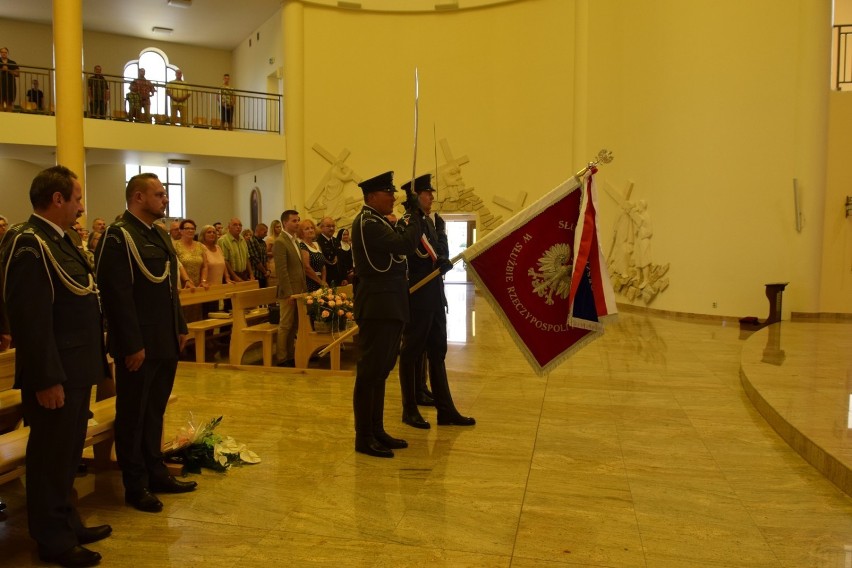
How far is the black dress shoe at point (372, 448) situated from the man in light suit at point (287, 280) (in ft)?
9.72

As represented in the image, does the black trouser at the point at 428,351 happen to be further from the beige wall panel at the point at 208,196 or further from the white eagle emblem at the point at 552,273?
A: the beige wall panel at the point at 208,196

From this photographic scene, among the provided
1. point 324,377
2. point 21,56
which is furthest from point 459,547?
point 21,56

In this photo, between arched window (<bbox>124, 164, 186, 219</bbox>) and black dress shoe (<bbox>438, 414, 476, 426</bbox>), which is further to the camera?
arched window (<bbox>124, 164, 186, 219</bbox>)

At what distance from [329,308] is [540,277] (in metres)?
2.74

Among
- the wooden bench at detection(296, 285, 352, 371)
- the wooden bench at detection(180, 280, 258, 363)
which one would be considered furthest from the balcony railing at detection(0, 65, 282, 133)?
the wooden bench at detection(296, 285, 352, 371)

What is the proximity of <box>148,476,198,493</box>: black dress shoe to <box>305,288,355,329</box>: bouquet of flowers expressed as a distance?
10.1 feet

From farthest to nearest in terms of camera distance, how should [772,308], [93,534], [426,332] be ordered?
[772,308]
[426,332]
[93,534]

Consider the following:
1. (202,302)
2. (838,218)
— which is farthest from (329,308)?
(838,218)

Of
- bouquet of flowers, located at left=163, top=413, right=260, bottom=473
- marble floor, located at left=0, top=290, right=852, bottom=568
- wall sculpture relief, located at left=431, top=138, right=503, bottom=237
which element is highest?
wall sculpture relief, located at left=431, top=138, right=503, bottom=237

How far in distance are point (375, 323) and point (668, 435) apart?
2.11 meters

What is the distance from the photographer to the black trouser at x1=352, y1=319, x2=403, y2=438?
4.31m

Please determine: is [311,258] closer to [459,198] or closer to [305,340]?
[305,340]

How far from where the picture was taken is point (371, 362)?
14.1ft

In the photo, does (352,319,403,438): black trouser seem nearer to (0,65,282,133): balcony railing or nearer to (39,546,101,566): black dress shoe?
(39,546,101,566): black dress shoe
